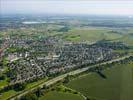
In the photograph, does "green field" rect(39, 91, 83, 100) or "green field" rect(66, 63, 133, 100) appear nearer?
"green field" rect(39, 91, 83, 100)

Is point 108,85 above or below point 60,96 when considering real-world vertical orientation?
above

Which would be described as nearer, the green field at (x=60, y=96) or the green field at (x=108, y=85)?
the green field at (x=60, y=96)

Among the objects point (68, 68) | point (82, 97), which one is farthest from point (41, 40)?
point (82, 97)

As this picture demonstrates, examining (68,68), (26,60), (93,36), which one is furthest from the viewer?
(93,36)

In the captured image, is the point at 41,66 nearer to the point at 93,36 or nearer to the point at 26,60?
the point at 26,60

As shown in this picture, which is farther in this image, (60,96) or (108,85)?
(108,85)

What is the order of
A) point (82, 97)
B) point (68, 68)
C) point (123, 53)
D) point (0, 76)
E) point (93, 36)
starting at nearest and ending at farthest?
point (82, 97) < point (0, 76) < point (68, 68) < point (123, 53) < point (93, 36)

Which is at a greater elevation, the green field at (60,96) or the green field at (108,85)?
the green field at (108,85)

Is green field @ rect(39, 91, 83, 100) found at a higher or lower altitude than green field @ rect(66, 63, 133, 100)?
lower
